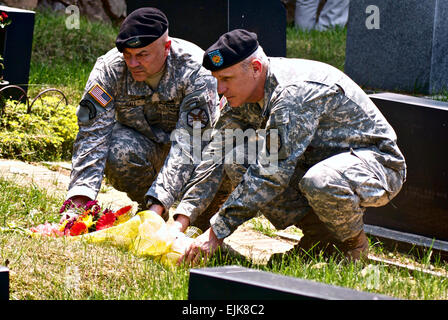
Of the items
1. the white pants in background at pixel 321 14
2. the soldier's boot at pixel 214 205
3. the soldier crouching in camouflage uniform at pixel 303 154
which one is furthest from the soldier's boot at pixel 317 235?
the white pants in background at pixel 321 14

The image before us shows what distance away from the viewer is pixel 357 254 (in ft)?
13.6

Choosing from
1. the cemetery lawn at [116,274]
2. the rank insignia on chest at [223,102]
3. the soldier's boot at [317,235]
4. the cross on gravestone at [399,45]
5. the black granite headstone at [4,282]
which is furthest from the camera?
the cross on gravestone at [399,45]

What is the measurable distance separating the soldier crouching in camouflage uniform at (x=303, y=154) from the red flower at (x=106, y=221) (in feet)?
1.19

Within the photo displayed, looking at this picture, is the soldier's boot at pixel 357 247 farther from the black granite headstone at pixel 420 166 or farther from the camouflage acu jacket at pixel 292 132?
the black granite headstone at pixel 420 166

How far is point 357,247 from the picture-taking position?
4.16 meters

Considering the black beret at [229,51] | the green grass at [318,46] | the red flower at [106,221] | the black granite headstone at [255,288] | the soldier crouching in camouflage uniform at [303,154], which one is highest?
the green grass at [318,46]

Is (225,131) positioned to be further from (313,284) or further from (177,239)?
(313,284)

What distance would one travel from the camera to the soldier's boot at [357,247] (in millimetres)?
4141

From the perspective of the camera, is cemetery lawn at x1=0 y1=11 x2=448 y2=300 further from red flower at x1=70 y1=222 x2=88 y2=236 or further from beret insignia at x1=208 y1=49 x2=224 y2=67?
beret insignia at x1=208 y1=49 x2=224 y2=67

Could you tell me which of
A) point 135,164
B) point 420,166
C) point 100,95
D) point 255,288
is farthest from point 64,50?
point 255,288

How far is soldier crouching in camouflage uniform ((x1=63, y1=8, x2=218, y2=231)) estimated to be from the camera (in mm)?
4457

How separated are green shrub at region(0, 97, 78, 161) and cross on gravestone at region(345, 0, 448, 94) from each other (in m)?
3.30

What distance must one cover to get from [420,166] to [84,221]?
6.48 feet

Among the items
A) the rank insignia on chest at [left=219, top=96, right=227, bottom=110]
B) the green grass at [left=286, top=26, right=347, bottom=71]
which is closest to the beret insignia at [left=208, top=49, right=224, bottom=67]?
the rank insignia on chest at [left=219, top=96, right=227, bottom=110]
